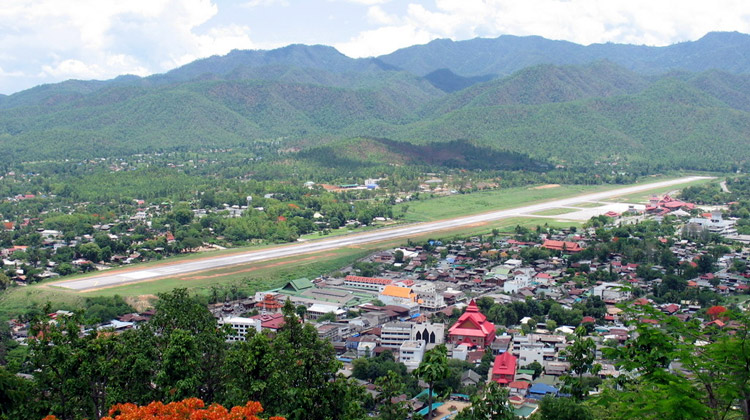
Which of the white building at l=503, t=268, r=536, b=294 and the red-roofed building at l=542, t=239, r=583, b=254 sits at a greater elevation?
the red-roofed building at l=542, t=239, r=583, b=254

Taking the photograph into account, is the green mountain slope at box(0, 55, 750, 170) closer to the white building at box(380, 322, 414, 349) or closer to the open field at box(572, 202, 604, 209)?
the open field at box(572, 202, 604, 209)

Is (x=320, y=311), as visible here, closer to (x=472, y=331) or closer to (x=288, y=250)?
(x=472, y=331)

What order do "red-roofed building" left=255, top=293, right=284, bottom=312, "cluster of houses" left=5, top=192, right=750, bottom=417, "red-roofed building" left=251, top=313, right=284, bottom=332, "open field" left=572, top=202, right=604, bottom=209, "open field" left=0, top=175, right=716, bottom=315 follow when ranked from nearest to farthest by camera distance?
"cluster of houses" left=5, top=192, right=750, bottom=417
"red-roofed building" left=251, top=313, right=284, bottom=332
"red-roofed building" left=255, top=293, right=284, bottom=312
"open field" left=0, top=175, right=716, bottom=315
"open field" left=572, top=202, right=604, bottom=209

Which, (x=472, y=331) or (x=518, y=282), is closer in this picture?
(x=472, y=331)

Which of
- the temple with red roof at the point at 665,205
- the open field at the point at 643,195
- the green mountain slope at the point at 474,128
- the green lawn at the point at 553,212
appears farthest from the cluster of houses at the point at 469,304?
the green mountain slope at the point at 474,128

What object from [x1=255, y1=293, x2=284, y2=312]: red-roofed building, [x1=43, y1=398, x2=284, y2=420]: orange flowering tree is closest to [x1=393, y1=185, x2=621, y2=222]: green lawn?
[x1=255, y1=293, x2=284, y2=312]: red-roofed building

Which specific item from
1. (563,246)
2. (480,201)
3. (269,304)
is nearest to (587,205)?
(480,201)

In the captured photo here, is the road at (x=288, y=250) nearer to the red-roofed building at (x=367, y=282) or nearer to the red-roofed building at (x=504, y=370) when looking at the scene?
the red-roofed building at (x=367, y=282)
